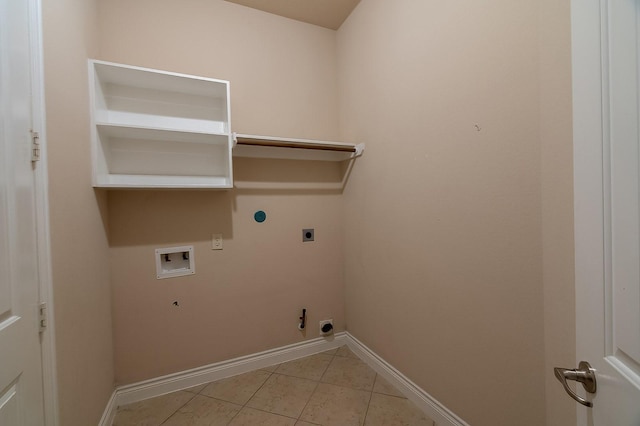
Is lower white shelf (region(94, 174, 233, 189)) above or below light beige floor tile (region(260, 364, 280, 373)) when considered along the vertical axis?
above

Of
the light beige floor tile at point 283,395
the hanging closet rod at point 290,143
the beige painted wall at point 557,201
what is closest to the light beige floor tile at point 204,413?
the light beige floor tile at point 283,395

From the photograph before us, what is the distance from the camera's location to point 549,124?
Answer: 905mm

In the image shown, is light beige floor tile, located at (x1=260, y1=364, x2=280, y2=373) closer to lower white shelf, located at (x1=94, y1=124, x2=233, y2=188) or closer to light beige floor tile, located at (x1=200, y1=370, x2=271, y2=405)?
light beige floor tile, located at (x1=200, y1=370, x2=271, y2=405)

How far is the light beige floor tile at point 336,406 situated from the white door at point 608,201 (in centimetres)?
127

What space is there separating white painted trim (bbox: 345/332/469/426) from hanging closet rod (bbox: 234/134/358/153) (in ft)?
5.39

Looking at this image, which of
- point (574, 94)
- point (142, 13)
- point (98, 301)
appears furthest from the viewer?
point (142, 13)

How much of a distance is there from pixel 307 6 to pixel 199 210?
181cm

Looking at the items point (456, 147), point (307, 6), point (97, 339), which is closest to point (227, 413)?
point (97, 339)

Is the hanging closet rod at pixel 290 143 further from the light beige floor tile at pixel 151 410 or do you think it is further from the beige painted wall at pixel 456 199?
the light beige floor tile at pixel 151 410

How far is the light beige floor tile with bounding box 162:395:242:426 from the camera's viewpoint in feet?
4.89

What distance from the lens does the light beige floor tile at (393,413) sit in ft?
4.75

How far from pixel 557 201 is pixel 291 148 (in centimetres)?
161

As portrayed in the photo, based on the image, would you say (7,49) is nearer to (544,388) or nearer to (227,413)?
(227,413)

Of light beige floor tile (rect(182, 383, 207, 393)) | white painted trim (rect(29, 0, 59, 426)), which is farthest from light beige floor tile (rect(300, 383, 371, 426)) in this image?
white painted trim (rect(29, 0, 59, 426))
